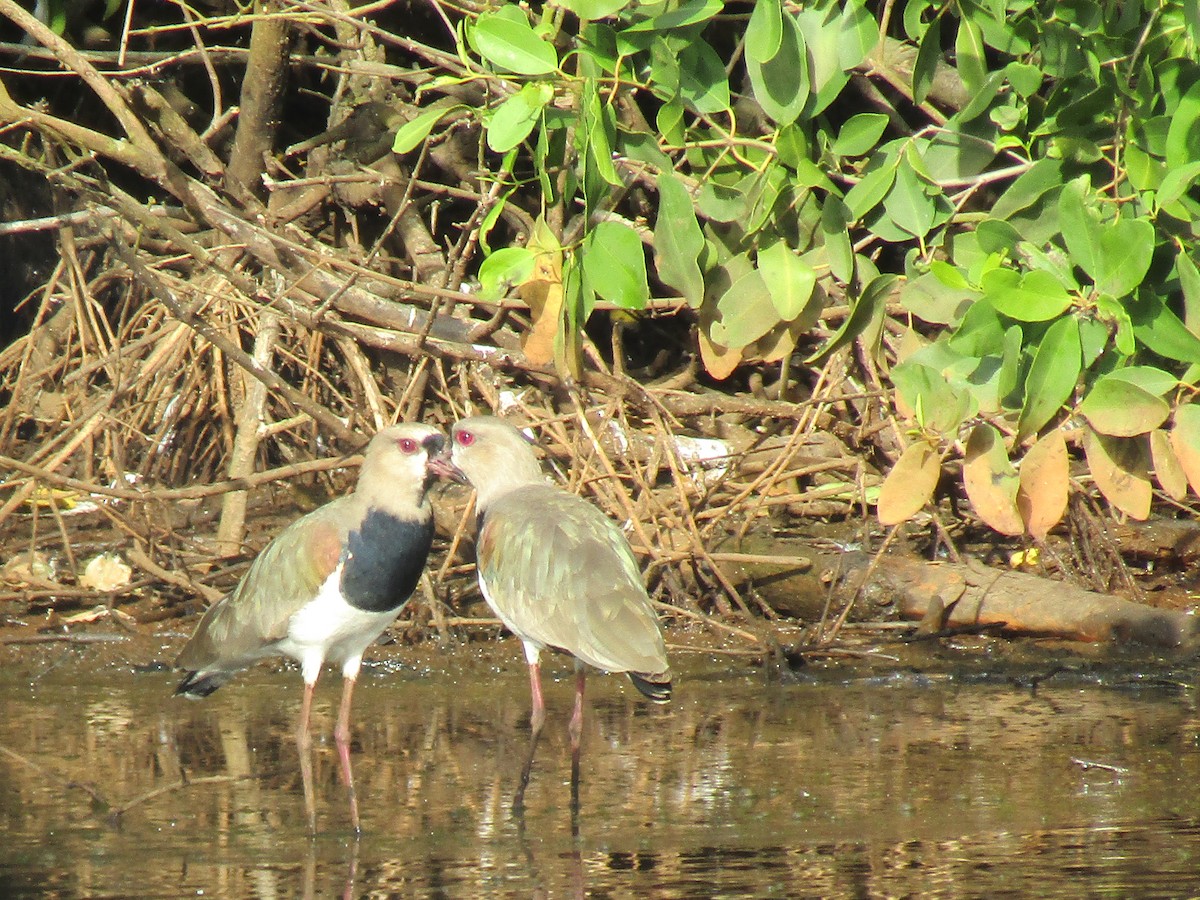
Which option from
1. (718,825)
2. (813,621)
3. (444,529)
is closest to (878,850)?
(718,825)

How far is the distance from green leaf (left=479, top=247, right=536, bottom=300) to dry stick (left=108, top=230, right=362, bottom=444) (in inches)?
74.0

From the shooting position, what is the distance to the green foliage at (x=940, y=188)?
162 inches

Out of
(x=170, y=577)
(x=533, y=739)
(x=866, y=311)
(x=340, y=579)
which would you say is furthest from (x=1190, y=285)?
(x=170, y=577)

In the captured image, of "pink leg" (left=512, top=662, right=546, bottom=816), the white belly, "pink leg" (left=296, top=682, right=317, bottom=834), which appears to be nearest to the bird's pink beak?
the white belly

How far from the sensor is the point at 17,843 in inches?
163

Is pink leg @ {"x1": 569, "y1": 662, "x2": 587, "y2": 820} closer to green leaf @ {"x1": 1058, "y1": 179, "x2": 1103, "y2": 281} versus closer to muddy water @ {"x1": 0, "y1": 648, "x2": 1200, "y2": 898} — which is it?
muddy water @ {"x1": 0, "y1": 648, "x2": 1200, "y2": 898}

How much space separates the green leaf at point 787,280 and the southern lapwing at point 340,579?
116cm

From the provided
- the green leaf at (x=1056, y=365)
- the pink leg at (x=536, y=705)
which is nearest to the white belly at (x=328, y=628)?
the pink leg at (x=536, y=705)

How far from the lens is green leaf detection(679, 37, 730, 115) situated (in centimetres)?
470

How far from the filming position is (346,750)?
15.9 ft

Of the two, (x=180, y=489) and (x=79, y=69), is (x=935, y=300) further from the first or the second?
(x=79, y=69)

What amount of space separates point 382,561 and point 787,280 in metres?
1.45

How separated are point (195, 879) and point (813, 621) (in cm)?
328

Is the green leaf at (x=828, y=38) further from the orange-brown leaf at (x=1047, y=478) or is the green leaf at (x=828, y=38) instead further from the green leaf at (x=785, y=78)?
the orange-brown leaf at (x=1047, y=478)
